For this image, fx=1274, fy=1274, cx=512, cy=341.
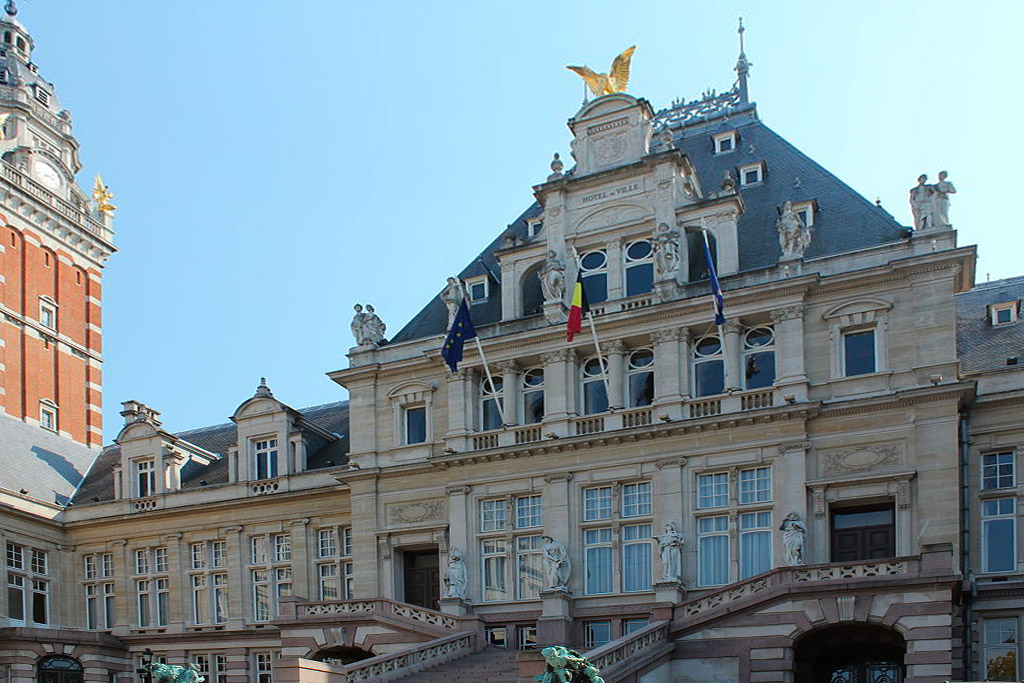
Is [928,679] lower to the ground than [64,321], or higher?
lower

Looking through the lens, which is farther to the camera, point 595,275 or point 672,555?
point 595,275

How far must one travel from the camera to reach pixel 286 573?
43.6 meters

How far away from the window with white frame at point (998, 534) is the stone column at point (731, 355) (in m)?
7.12

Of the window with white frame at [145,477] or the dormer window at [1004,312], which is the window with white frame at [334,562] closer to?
the window with white frame at [145,477]

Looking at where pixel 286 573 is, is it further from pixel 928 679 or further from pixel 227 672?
pixel 928 679

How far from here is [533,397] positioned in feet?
127

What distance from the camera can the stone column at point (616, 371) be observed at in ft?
120

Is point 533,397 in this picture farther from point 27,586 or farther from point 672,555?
point 27,586

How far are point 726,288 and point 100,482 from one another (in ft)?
90.9

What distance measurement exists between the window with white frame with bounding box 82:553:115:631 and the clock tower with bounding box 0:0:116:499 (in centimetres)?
342

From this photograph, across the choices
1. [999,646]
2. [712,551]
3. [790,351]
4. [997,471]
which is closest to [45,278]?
[712,551]

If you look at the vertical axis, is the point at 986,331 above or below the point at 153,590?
above

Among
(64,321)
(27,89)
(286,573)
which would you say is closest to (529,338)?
(286,573)

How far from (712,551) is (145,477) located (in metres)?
23.1
